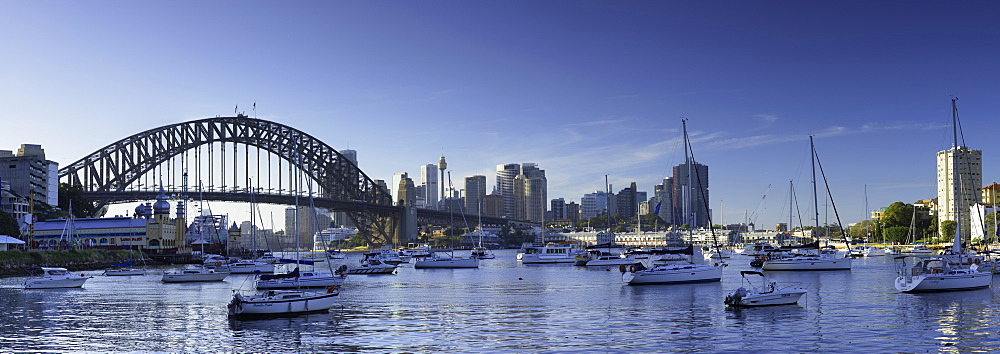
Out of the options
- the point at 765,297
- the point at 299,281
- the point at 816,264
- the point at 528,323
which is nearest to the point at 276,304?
the point at 528,323

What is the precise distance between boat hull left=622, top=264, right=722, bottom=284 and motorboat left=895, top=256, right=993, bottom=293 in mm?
12946

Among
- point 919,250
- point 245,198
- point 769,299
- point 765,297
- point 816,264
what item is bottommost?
point 919,250

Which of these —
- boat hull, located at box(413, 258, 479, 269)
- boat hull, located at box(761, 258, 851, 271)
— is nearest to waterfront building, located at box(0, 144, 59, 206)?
boat hull, located at box(413, 258, 479, 269)

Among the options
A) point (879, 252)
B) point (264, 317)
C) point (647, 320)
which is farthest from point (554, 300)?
point (879, 252)

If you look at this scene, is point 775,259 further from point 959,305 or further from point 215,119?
point 215,119

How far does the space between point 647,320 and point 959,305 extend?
49.7 ft

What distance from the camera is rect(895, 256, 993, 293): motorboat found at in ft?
150

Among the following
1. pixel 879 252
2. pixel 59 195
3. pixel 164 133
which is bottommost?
pixel 879 252

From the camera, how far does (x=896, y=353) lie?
25.6 meters

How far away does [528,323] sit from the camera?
34.4 m

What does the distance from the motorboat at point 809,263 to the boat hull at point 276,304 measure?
154 ft

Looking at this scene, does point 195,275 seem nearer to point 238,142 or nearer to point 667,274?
point 667,274

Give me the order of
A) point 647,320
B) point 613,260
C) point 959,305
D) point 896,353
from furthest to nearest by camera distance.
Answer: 1. point 613,260
2. point 959,305
3. point 647,320
4. point 896,353

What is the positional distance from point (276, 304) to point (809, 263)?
1988 inches
